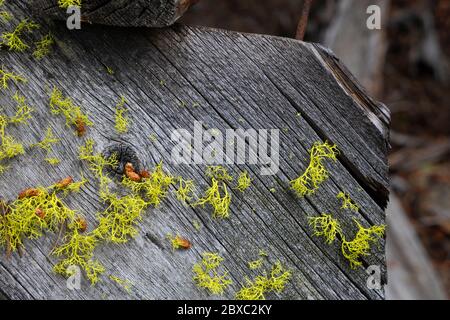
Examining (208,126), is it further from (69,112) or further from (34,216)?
(34,216)

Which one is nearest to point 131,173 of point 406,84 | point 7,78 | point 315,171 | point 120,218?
point 120,218

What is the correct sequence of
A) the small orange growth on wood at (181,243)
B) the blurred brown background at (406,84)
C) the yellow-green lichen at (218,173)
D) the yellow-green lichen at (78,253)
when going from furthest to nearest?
the blurred brown background at (406,84), the yellow-green lichen at (218,173), the small orange growth on wood at (181,243), the yellow-green lichen at (78,253)

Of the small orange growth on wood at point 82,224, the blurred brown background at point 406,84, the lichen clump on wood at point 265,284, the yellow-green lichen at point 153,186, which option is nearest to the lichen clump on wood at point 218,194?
the yellow-green lichen at point 153,186

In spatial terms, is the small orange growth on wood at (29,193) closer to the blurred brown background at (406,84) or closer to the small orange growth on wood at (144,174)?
the small orange growth on wood at (144,174)

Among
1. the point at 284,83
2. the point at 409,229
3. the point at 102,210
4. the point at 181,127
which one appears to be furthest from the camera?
the point at 409,229

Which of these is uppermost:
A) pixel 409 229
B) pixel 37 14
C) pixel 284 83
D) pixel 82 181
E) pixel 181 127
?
pixel 37 14
